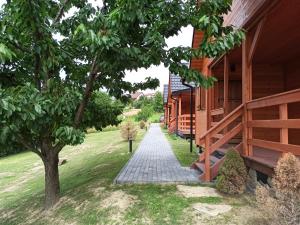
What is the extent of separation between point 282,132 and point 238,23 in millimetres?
3670

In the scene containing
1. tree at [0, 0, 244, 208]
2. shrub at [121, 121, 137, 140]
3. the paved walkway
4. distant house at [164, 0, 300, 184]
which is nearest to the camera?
tree at [0, 0, 244, 208]

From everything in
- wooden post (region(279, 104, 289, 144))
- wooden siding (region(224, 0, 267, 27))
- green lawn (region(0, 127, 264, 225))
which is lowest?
green lawn (region(0, 127, 264, 225))

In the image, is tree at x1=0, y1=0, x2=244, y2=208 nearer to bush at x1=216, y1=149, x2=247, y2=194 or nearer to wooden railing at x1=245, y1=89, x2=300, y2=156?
wooden railing at x1=245, y1=89, x2=300, y2=156

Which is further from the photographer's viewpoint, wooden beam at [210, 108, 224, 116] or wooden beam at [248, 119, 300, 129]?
wooden beam at [210, 108, 224, 116]

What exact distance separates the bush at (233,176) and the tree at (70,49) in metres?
1.65

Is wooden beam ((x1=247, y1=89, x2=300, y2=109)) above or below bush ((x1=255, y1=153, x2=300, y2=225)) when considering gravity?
above

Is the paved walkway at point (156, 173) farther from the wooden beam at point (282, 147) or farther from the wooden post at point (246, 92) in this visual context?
the wooden beam at point (282, 147)

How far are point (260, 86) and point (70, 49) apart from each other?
5.89 meters

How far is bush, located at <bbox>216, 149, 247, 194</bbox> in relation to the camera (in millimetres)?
6621

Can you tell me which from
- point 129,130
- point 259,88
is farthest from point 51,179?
point 129,130

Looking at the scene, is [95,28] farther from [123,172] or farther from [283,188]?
[123,172]

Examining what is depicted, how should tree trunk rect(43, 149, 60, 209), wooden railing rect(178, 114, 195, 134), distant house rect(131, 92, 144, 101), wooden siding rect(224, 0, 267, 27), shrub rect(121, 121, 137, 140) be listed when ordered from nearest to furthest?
wooden siding rect(224, 0, 267, 27) < tree trunk rect(43, 149, 60, 209) < distant house rect(131, 92, 144, 101) < shrub rect(121, 121, 137, 140) < wooden railing rect(178, 114, 195, 134)

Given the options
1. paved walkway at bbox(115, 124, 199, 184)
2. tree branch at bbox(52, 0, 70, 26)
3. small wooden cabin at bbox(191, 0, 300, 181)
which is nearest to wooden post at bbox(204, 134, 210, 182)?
small wooden cabin at bbox(191, 0, 300, 181)

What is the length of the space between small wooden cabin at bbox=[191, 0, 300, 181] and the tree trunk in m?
3.50
